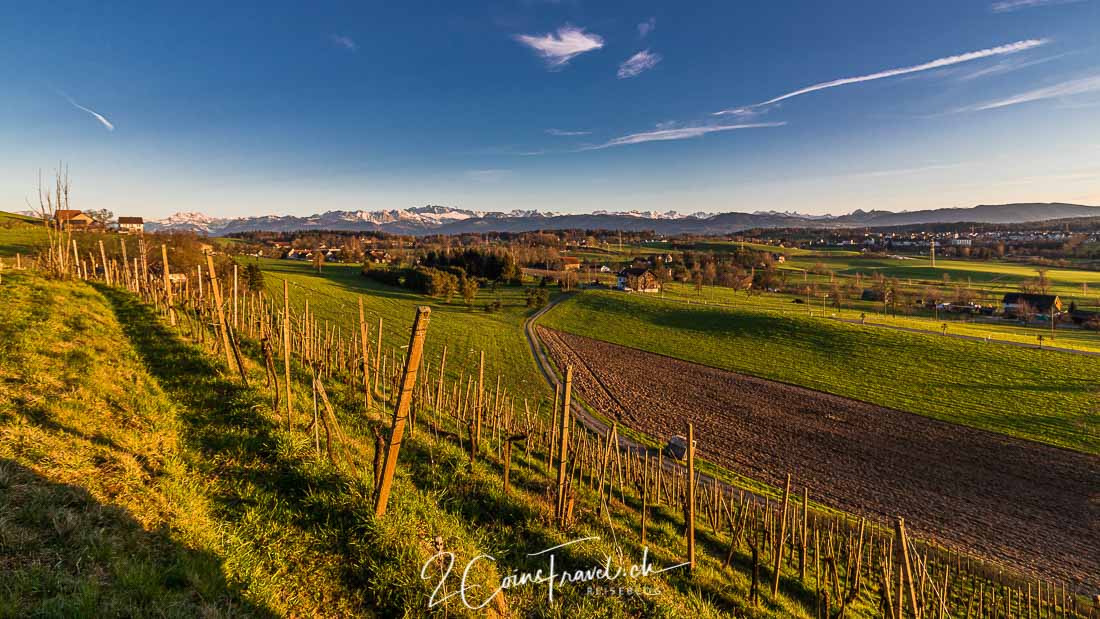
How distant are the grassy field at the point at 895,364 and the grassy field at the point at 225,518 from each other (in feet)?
97.9

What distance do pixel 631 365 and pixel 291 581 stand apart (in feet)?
124

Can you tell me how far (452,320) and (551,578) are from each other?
47.1m

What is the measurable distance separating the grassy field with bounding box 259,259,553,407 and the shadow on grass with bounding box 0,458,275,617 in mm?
23485

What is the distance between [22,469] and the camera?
4.79 meters

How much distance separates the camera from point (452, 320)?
168 feet

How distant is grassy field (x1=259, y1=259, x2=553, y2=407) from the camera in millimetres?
34500

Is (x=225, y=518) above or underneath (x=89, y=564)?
underneath

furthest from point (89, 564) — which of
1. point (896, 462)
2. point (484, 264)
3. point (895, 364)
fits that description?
point (484, 264)

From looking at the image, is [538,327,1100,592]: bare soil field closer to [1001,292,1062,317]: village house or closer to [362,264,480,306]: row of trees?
[362,264,480,306]: row of trees

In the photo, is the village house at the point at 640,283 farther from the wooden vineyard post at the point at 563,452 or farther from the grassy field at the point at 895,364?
the wooden vineyard post at the point at 563,452

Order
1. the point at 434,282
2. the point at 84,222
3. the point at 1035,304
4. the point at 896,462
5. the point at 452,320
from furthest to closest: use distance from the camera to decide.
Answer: the point at 434,282, the point at 1035,304, the point at 84,222, the point at 452,320, the point at 896,462

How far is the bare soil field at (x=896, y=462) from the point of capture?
1694 centimetres

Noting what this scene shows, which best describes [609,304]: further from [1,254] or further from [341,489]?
[1,254]

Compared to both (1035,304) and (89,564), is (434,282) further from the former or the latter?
(1035,304)
